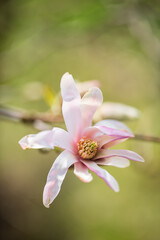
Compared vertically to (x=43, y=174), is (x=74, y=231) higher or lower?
lower

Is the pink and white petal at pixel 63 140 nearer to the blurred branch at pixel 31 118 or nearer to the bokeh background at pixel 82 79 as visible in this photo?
the blurred branch at pixel 31 118

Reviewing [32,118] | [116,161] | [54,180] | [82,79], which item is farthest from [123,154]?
[82,79]

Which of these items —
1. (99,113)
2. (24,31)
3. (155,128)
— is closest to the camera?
(99,113)

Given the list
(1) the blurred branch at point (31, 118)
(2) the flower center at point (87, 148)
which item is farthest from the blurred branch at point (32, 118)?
(2) the flower center at point (87, 148)

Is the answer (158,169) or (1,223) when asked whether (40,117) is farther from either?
(1,223)

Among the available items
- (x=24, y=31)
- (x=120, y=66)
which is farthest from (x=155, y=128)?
(x=120, y=66)

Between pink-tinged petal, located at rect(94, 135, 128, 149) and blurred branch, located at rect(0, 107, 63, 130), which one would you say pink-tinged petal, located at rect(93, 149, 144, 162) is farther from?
blurred branch, located at rect(0, 107, 63, 130)

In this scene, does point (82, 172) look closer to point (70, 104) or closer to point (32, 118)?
point (70, 104)
